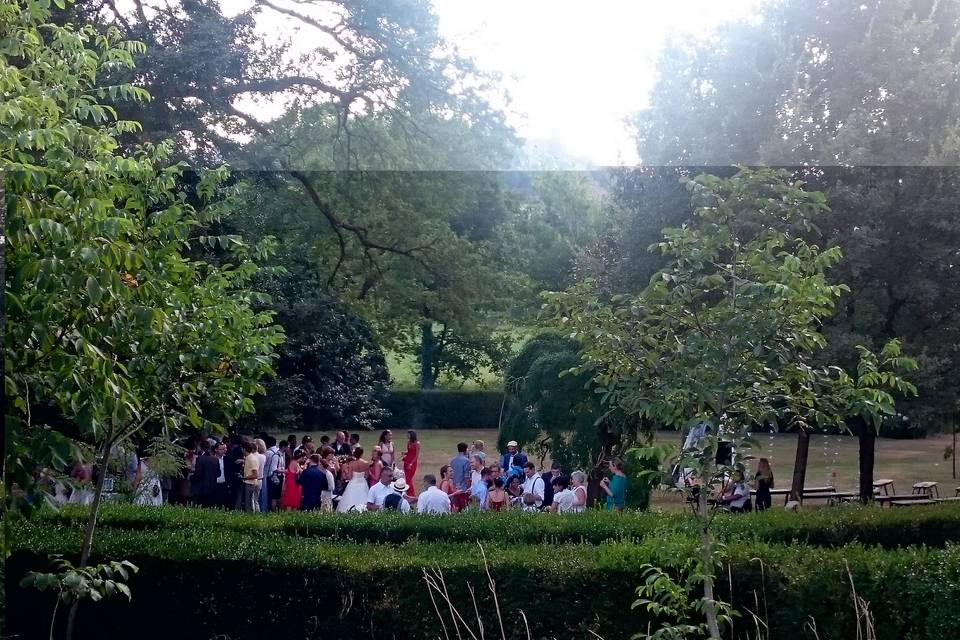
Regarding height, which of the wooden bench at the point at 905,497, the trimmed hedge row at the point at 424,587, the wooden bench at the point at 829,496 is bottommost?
the trimmed hedge row at the point at 424,587

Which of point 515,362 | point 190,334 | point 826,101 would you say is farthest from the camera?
point 515,362

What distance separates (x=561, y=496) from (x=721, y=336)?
10.2 feet

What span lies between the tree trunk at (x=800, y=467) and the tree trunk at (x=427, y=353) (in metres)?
2.26

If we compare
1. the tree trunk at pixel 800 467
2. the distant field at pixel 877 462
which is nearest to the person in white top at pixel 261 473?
the distant field at pixel 877 462

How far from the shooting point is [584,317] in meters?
3.81

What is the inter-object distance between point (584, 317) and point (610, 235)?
7.25 ft

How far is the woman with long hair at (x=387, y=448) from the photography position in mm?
6262

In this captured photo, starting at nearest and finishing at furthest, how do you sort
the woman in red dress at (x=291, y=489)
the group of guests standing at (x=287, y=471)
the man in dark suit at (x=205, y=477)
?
the group of guests standing at (x=287, y=471) → the woman in red dress at (x=291, y=489) → the man in dark suit at (x=205, y=477)

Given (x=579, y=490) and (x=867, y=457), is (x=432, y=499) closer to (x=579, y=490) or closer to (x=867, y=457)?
(x=579, y=490)

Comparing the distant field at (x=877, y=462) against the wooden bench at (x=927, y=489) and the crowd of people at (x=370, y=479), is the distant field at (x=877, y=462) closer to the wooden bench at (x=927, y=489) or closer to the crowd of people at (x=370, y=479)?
the wooden bench at (x=927, y=489)

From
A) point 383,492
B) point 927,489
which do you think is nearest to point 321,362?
point 383,492

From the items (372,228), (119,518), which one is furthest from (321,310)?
(119,518)

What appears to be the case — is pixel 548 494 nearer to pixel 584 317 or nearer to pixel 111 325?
pixel 584 317

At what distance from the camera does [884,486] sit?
5648 millimetres
